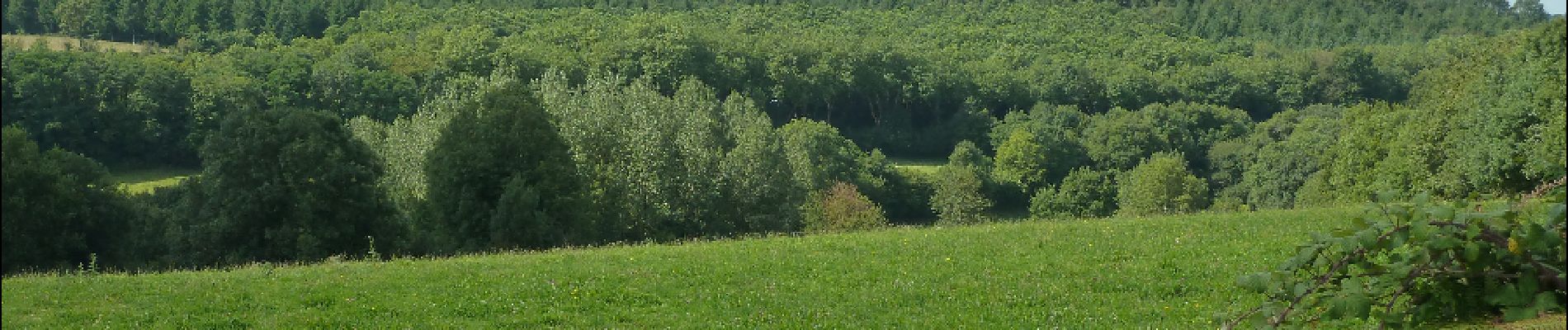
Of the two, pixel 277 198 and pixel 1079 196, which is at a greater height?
pixel 277 198

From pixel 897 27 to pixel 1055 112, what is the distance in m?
57.9

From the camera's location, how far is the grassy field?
1662cm

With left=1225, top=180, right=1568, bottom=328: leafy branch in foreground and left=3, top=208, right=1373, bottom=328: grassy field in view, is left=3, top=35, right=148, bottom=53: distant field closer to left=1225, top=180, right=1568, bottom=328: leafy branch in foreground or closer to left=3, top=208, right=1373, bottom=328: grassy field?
left=3, top=208, right=1373, bottom=328: grassy field

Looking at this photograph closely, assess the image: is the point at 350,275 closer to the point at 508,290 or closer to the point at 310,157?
the point at 508,290

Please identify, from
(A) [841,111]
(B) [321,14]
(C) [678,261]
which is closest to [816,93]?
(A) [841,111]

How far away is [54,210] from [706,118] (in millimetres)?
33308


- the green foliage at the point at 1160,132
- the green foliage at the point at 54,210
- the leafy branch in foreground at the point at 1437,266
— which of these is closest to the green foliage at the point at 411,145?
the green foliage at the point at 54,210

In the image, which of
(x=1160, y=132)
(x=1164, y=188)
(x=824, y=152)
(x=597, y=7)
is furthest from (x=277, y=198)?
(x=597, y=7)

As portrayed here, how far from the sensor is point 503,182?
131 feet

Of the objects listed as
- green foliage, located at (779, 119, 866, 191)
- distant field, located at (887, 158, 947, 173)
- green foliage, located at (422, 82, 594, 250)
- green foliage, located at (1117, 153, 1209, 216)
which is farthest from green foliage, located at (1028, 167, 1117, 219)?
green foliage, located at (422, 82, 594, 250)

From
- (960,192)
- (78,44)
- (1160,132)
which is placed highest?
(78,44)

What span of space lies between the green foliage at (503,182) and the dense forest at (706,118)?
9cm

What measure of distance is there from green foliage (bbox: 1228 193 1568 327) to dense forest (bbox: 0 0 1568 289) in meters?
A: 1.16

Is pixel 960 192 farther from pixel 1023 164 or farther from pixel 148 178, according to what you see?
pixel 148 178
